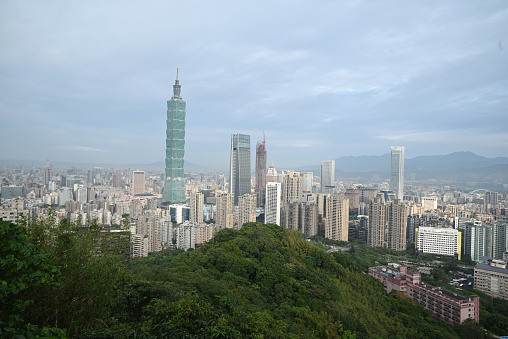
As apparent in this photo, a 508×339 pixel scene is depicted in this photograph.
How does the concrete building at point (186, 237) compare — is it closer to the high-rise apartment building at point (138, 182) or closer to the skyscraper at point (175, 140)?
the high-rise apartment building at point (138, 182)

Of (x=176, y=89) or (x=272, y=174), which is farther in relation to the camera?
(x=272, y=174)

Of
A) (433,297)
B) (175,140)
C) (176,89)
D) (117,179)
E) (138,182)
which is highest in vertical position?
(176,89)

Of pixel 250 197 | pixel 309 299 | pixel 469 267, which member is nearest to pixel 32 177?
pixel 250 197

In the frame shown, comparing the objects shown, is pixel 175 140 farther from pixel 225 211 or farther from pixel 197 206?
pixel 225 211

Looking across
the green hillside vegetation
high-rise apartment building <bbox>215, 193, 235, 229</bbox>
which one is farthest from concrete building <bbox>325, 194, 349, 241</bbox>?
the green hillside vegetation

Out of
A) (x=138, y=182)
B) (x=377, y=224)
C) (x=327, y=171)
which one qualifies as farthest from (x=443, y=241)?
(x=327, y=171)
